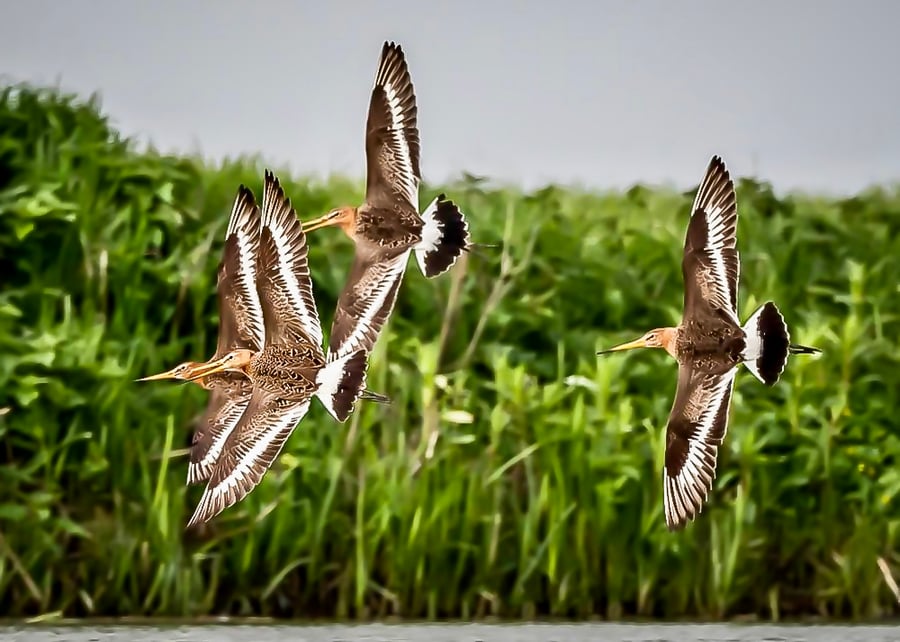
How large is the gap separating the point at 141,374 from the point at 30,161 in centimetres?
67

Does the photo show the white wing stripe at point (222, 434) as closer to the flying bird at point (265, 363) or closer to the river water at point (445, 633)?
the flying bird at point (265, 363)

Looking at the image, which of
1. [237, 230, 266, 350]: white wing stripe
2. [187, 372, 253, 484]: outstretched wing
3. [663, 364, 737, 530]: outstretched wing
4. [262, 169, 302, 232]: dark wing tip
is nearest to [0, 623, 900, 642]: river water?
[187, 372, 253, 484]: outstretched wing

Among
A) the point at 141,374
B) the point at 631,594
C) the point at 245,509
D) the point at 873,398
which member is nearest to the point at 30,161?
the point at 141,374

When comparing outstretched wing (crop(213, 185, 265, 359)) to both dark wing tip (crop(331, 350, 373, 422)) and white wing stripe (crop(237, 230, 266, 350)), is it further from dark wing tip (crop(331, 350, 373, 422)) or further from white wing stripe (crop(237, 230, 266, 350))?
dark wing tip (crop(331, 350, 373, 422))

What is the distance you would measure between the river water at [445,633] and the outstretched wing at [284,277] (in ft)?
2.75

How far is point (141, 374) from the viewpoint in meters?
3.05

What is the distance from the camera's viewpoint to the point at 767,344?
231 cm

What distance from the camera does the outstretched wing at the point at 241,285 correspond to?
2326 mm

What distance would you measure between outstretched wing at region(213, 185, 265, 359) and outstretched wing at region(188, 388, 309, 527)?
3.3 inches

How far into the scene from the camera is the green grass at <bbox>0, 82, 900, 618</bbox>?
121 inches

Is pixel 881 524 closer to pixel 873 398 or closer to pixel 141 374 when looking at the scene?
pixel 873 398

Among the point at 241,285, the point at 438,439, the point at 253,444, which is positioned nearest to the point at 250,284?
the point at 241,285

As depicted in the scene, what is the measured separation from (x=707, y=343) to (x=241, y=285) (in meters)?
0.67

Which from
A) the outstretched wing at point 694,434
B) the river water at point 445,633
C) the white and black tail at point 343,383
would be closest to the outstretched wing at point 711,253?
the outstretched wing at point 694,434
